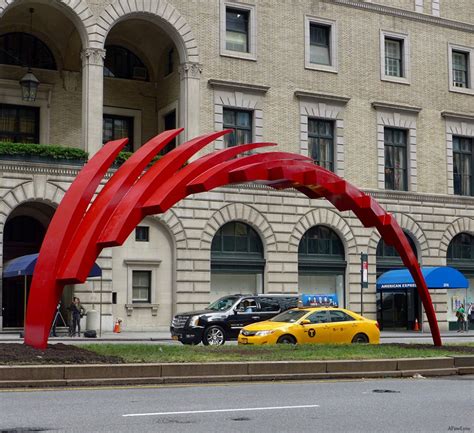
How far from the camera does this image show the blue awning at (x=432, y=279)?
4309 cm

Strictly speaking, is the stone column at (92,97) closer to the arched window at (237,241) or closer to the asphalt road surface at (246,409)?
the arched window at (237,241)

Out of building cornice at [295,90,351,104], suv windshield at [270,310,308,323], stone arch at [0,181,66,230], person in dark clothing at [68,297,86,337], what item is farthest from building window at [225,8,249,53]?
suv windshield at [270,310,308,323]

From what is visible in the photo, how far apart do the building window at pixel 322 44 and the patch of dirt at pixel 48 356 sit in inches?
1129

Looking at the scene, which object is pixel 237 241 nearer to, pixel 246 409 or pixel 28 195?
pixel 28 195

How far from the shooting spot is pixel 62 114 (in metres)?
42.4

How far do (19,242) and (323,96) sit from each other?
1651 cm

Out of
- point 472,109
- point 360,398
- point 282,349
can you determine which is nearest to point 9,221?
point 282,349

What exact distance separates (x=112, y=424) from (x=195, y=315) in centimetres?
1861

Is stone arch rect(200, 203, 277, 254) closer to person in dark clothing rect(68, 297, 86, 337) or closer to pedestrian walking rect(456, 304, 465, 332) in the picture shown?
person in dark clothing rect(68, 297, 86, 337)

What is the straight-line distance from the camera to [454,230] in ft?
157

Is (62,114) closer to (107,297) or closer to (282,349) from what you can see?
(107,297)

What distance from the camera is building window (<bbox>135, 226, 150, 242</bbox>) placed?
39875 mm

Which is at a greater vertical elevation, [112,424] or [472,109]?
[472,109]

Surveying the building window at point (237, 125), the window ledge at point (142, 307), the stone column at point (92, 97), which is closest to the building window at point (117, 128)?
the stone column at point (92, 97)
